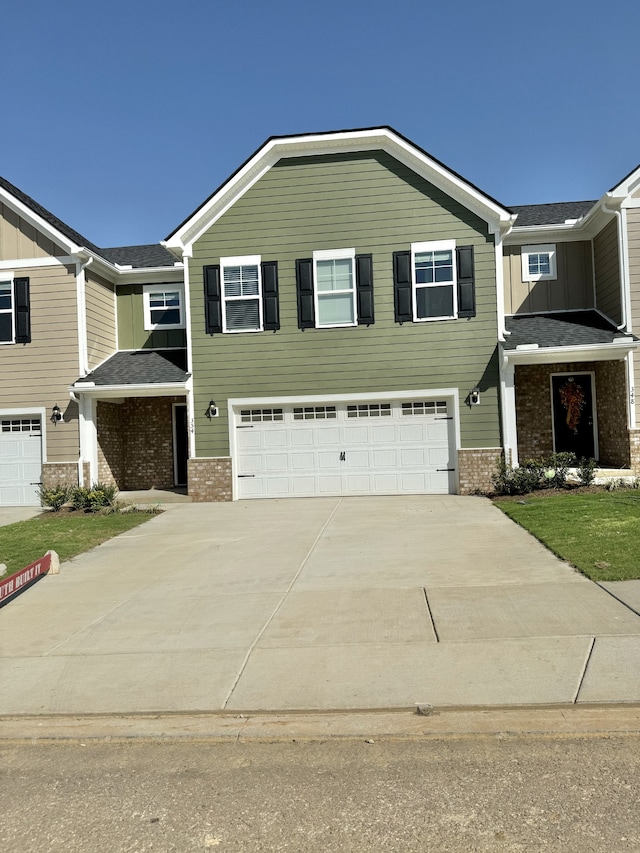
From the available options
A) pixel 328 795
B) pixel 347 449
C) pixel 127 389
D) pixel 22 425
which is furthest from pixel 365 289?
pixel 328 795

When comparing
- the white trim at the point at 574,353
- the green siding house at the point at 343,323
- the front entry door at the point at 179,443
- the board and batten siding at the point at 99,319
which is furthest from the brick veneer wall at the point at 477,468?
the board and batten siding at the point at 99,319

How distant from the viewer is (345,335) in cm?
1722

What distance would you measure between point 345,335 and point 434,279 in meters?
2.44

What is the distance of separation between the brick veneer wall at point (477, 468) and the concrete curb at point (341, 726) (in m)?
12.1

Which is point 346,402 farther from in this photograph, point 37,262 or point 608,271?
point 37,262

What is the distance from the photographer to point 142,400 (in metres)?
20.2

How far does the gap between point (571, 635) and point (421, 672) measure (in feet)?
4.84

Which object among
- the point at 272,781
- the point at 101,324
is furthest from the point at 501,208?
the point at 272,781

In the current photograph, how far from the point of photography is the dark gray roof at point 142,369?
1755 cm

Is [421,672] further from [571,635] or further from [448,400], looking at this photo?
[448,400]

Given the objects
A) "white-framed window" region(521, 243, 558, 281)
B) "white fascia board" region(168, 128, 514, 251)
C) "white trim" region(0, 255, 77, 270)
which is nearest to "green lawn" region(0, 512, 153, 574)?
"white trim" region(0, 255, 77, 270)

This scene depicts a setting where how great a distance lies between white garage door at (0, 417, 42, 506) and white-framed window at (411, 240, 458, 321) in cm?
984

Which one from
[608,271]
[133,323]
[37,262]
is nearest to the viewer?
[608,271]

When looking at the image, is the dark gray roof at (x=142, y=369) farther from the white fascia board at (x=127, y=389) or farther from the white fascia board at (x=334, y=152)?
the white fascia board at (x=334, y=152)
